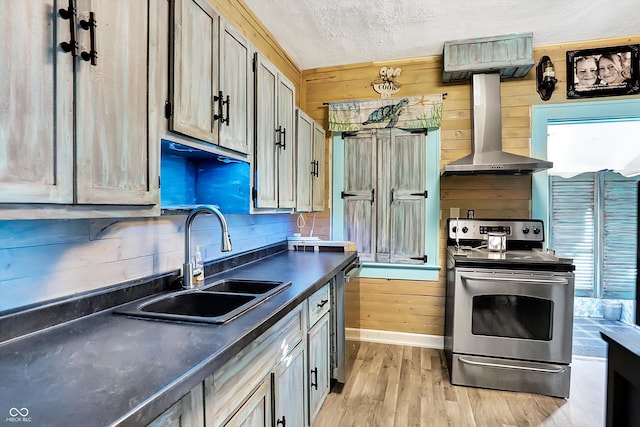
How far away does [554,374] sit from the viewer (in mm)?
2396

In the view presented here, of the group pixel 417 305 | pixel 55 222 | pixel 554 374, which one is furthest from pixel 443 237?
pixel 55 222

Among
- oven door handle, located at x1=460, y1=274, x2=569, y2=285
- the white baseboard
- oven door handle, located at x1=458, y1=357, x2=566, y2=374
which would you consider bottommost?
the white baseboard

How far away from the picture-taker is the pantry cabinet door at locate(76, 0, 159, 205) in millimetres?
896

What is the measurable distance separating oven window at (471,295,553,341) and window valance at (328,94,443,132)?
5.39 feet

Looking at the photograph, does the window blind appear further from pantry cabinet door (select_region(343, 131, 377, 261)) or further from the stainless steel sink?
the stainless steel sink

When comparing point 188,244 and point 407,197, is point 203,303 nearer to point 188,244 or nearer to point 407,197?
point 188,244

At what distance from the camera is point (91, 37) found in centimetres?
89

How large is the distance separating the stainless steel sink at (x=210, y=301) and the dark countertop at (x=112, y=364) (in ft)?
0.23

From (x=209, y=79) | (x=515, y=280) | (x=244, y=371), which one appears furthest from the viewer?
(x=515, y=280)

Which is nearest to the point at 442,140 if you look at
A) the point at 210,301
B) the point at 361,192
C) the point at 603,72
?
the point at 361,192

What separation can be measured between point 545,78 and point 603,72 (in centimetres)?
49

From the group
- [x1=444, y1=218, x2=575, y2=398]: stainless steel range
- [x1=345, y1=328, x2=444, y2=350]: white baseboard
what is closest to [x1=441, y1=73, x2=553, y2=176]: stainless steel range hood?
[x1=444, y1=218, x2=575, y2=398]: stainless steel range

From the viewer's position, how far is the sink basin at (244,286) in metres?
1.71

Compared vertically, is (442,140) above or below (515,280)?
above
